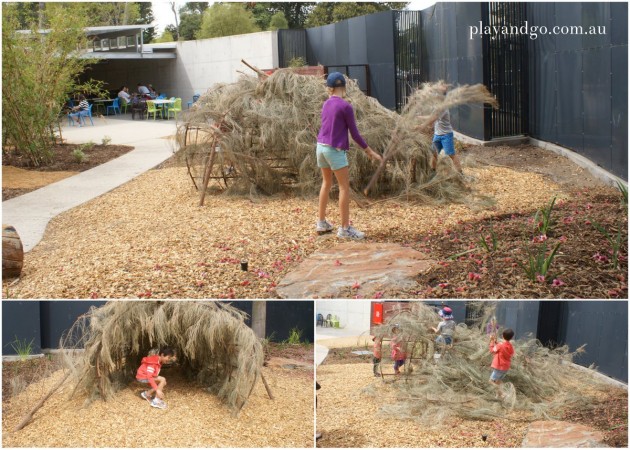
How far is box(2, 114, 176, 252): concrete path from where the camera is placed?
766cm

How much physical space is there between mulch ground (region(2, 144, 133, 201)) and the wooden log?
3.52 meters

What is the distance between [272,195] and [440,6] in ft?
23.8

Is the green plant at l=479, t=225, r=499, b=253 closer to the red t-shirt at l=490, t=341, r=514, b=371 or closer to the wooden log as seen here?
the red t-shirt at l=490, t=341, r=514, b=371

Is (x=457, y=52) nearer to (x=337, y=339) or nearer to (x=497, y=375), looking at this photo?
(x=337, y=339)

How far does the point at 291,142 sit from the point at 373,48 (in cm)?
942

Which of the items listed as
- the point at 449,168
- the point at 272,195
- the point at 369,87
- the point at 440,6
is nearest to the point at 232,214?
the point at 272,195

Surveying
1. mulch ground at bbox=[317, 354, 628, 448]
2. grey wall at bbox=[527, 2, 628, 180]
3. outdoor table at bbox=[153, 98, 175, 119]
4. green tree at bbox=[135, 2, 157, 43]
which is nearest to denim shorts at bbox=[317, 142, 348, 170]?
mulch ground at bbox=[317, 354, 628, 448]

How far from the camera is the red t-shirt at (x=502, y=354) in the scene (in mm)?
5555

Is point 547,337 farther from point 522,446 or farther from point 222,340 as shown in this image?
point 222,340

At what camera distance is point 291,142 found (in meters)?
7.77

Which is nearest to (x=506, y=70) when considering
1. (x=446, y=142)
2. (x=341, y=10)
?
(x=446, y=142)

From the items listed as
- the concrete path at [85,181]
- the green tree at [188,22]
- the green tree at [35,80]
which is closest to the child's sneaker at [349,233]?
the concrete path at [85,181]

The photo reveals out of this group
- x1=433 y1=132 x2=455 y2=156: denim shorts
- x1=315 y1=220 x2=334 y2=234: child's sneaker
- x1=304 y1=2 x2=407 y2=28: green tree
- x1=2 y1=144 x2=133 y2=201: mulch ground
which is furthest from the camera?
x1=304 y1=2 x2=407 y2=28: green tree

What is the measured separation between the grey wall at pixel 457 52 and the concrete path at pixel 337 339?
6.46m
